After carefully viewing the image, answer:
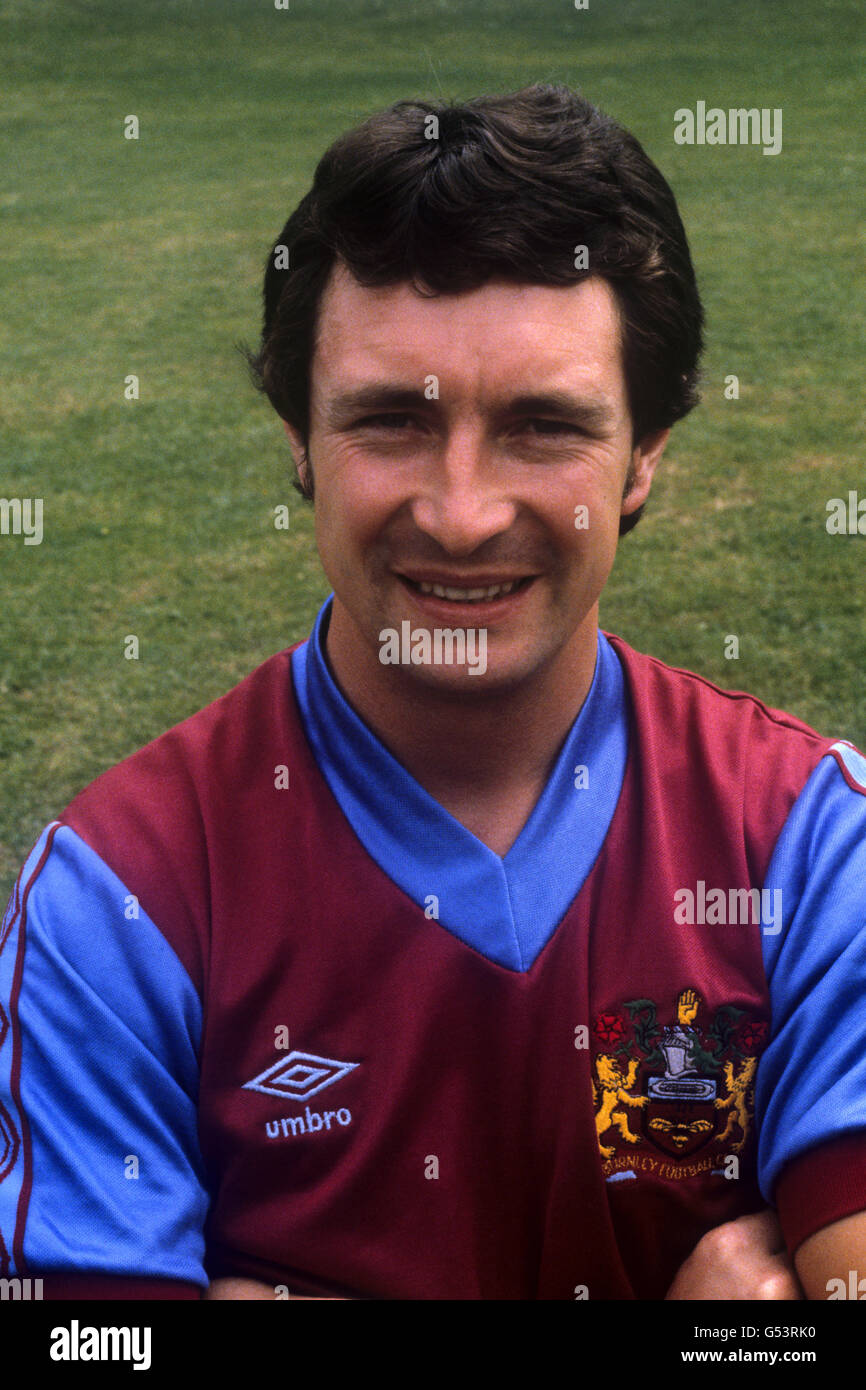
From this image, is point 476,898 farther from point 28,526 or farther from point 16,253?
point 16,253

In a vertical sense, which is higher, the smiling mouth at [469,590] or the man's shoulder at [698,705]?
the smiling mouth at [469,590]

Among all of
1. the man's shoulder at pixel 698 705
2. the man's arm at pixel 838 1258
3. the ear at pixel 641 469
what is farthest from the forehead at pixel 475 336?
the man's arm at pixel 838 1258

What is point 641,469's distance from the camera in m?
2.55

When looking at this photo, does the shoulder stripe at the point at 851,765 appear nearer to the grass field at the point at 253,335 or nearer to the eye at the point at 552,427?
the eye at the point at 552,427

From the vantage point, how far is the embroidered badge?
2322mm

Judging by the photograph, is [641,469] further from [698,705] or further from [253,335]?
[253,335]

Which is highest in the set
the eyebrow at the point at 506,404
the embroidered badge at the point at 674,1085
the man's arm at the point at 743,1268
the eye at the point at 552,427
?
the eyebrow at the point at 506,404

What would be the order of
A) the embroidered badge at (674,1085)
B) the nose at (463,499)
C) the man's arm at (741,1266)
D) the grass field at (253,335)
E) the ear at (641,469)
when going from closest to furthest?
the nose at (463,499) → the man's arm at (741,1266) → the embroidered badge at (674,1085) → the ear at (641,469) → the grass field at (253,335)

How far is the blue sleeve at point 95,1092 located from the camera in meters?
2.17

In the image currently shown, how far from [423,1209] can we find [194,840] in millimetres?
641

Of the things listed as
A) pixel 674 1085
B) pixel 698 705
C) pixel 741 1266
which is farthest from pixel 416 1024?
pixel 698 705

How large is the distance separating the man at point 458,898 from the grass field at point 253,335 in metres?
0.79
